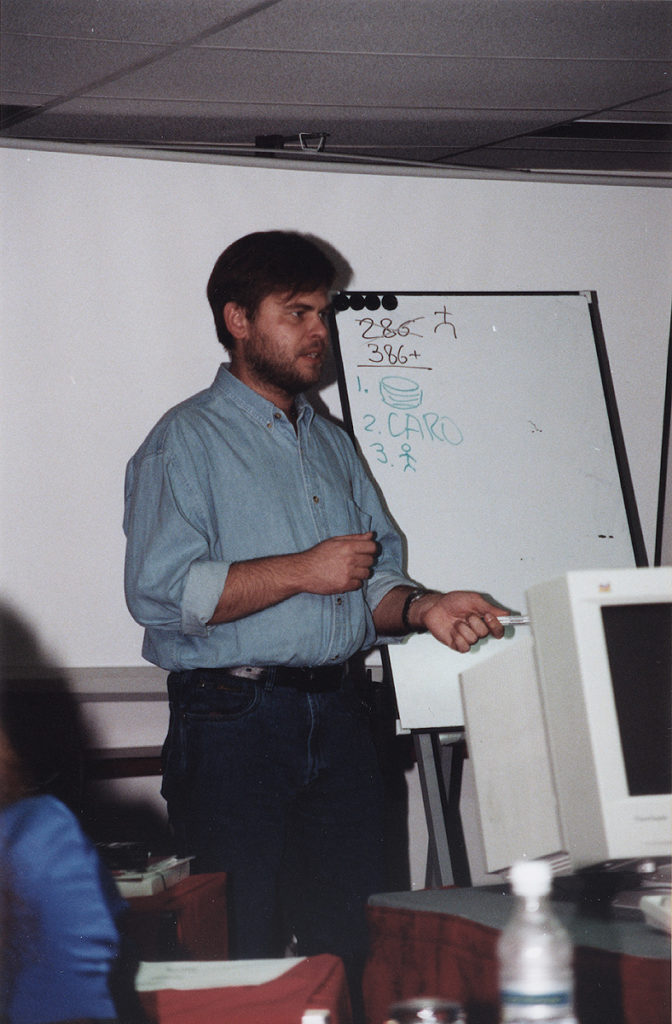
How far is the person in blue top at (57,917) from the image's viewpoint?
96 cm

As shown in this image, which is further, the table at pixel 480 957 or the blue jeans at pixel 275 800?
the blue jeans at pixel 275 800

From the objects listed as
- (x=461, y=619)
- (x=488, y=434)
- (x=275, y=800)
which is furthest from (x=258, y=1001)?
(x=488, y=434)

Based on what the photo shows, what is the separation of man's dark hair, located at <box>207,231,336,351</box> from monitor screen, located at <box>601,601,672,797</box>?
126 cm

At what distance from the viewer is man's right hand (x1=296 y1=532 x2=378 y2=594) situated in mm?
1926

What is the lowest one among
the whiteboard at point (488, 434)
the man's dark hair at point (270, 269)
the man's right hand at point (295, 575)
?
the man's right hand at point (295, 575)

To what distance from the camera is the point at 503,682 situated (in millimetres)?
1293

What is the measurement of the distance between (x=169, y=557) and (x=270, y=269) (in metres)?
0.64

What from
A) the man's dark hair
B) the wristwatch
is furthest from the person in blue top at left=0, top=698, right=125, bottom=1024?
the man's dark hair

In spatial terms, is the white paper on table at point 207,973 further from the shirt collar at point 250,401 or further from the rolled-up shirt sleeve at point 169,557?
the shirt collar at point 250,401

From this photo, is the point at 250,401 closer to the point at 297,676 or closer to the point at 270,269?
the point at 270,269

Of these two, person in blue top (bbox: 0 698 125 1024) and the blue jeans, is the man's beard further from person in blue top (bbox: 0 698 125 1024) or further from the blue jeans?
person in blue top (bbox: 0 698 125 1024)

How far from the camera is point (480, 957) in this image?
1156mm

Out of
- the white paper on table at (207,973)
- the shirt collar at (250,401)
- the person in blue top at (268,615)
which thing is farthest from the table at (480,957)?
the shirt collar at (250,401)

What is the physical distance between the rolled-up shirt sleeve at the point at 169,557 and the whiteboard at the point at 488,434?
2.21 feet
